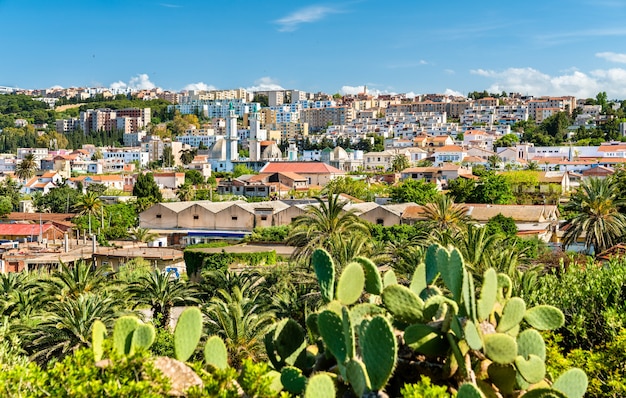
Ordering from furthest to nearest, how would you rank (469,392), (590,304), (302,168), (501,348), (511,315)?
(302,168) < (590,304) < (511,315) < (501,348) < (469,392)

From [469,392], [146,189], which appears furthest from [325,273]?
[146,189]

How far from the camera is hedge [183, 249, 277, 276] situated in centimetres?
2881

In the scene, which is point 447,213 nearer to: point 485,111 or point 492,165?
point 492,165

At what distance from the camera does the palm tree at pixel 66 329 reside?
48.5ft

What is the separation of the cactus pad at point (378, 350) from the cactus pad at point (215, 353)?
1.82 meters

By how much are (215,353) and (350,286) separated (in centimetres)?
146

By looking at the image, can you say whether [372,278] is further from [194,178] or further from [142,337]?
[194,178]

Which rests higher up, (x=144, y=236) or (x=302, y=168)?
(x=302, y=168)

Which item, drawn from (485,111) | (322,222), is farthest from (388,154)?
(322,222)

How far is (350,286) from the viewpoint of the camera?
684 centimetres

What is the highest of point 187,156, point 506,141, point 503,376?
point 506,141

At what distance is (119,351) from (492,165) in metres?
77.7

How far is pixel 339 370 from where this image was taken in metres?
6.16

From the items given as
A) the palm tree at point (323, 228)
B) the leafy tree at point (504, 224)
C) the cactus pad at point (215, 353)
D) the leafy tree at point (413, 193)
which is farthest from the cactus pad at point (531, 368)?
the leafy tree at point (413, 193)
